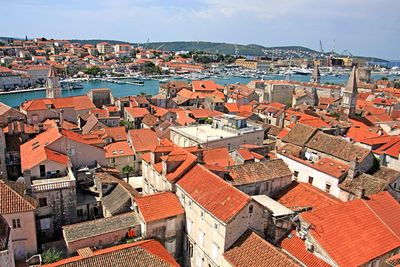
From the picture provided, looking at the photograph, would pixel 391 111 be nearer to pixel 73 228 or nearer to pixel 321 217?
pixel 321 217

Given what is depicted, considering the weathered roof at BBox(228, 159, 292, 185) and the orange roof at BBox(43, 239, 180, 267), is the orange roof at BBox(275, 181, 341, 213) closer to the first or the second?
the weathered roof at BBox(228, 159, 292, 185)

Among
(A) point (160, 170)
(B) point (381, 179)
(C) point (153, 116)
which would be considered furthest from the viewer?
(C) point (153, 116)

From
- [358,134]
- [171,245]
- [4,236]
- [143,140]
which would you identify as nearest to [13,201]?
[171,245]

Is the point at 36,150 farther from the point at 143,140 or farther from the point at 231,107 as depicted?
the point at 231,107

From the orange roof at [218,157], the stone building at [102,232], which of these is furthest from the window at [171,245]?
the orange roof at [218,157]

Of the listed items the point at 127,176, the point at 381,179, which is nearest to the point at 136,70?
the point at 127,176

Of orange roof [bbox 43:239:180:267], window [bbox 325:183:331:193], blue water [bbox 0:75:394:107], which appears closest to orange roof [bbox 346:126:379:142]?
window [bbox 325:183:331:193]
